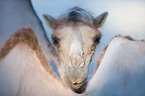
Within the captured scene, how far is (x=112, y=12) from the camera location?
53 centimetres

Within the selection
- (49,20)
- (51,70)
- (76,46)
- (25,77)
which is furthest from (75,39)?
(25,77)

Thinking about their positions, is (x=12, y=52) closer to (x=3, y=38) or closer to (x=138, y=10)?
(x=3, y=38)

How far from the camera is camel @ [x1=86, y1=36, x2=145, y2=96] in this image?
0.61 meters

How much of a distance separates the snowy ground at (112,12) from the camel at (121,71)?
2.1 inches

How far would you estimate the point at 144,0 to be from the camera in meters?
0.58

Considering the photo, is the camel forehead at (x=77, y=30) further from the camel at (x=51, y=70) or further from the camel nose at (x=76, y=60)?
the camel at (x=51, y=70)

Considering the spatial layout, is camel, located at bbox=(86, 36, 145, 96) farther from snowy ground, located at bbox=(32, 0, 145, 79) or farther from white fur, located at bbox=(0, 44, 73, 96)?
white fur, located at bbox=(0, 44, 73, 96)

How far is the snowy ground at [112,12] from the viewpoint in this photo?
1.69 feet

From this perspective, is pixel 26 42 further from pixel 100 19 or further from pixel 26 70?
pixel 100 19

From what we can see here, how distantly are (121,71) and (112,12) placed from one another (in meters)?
0.31

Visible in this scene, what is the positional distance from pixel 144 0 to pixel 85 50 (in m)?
0.41

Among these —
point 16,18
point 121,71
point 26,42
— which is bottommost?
point 121,71

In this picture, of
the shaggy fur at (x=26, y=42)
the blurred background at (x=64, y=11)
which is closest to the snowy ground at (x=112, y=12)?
the blurred background at (x=64, y=11)

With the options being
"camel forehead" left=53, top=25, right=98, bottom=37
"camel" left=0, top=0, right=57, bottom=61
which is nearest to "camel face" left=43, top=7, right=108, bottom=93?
"camel forehead" left=53, top=25, right=98, bottom=37
